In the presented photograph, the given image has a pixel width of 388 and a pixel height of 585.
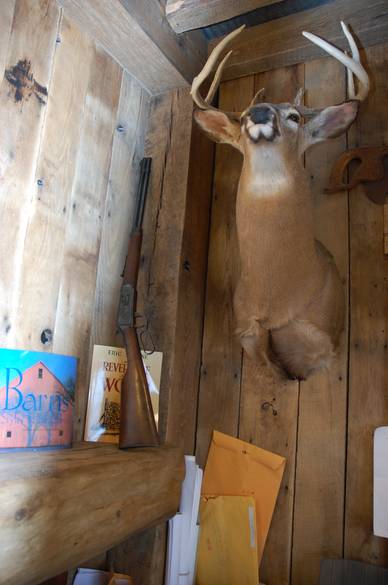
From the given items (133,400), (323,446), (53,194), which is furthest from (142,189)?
(323,446)

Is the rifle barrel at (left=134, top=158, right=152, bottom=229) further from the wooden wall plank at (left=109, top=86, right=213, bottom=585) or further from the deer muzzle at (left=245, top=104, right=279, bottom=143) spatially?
the deer muzzle at (left=245, top=104, right=279, bottom=143)

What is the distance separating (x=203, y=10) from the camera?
184 centimetres

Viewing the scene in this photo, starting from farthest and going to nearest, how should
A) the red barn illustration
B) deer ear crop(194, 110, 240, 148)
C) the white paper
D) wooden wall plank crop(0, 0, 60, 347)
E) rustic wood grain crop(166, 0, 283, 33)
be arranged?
rustic wood grain crop(166, 0, 283, 33) → deer ear crop(194, 110, 240, 148) → the white paper → wooden wall plank crop(0, 0, 60, 347) → the red barn illustration

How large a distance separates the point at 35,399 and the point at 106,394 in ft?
1.16

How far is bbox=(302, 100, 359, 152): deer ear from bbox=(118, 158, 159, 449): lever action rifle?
0.74 m

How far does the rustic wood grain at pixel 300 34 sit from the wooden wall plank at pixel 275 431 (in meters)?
1.27

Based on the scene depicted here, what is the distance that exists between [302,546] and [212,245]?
1161 mm

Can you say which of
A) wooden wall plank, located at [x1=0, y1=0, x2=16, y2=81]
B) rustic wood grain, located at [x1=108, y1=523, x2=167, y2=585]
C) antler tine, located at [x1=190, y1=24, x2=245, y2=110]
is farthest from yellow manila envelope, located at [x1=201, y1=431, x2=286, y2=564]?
wooden wall plank, located at [x1=0, y1=0, x2=16, y2=81]

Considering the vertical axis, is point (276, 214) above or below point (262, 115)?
below

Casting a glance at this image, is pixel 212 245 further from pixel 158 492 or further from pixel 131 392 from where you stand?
pixel 158 492

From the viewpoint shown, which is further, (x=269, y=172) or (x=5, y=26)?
(x=269, y=172)

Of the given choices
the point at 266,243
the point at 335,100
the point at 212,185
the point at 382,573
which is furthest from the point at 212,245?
the point at 382,573

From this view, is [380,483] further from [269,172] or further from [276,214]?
[269,172]

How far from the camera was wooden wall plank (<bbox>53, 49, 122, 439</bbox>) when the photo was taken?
1.55 m
